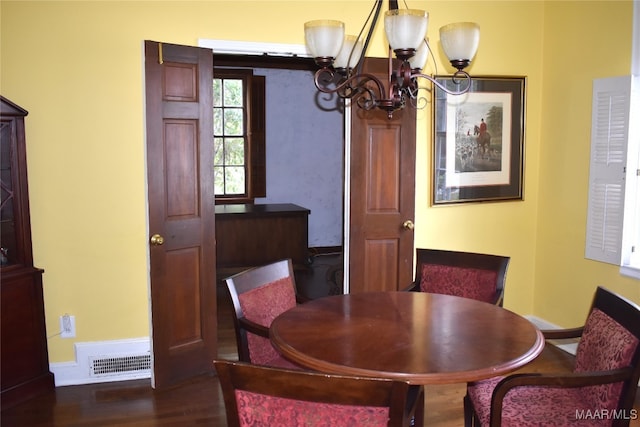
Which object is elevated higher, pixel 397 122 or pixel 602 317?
pixel 397 122

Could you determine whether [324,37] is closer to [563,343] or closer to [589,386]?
[589,386]

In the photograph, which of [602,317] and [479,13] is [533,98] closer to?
[479,13]

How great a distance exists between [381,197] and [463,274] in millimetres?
1061

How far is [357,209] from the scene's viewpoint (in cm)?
404

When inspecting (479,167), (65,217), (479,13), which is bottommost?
(65,217)

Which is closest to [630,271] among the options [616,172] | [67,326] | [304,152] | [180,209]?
[616,172]

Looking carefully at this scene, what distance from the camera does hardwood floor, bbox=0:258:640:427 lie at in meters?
3.18

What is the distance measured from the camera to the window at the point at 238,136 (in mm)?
7176

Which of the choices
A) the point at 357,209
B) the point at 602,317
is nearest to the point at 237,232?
the point at 357,209

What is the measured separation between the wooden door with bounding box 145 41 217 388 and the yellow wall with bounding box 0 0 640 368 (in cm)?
20

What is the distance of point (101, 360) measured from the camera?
3727 mm

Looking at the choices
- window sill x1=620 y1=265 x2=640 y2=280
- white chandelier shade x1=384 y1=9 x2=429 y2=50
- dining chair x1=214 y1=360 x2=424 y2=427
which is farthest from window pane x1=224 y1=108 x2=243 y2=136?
dining chair x1=214 y1=360 x2=424 y2=427

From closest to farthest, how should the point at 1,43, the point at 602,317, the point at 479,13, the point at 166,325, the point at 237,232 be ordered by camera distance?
the point at 602,317 → the point at 1,43 → the point at 166,325 → the point at 479,13 → the point at 237,232

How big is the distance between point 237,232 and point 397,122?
2977mm
